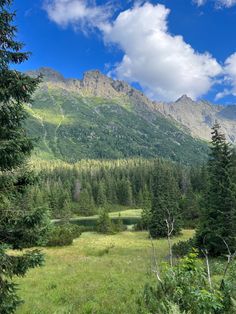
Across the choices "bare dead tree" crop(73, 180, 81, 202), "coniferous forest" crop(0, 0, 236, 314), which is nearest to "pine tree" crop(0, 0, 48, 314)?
"coniferous forest" crop(0, 0, 236, 314)

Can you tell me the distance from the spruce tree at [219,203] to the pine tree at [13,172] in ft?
79.0

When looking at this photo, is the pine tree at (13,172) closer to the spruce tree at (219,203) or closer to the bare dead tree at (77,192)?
the spruce tree at (219,203)

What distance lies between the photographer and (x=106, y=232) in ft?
214

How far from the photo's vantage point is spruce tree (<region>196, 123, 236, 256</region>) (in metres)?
31.3

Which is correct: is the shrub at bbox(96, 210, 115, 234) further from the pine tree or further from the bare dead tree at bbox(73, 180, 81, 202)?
the bare dead tree at bbox(73, 180, 81, 202)

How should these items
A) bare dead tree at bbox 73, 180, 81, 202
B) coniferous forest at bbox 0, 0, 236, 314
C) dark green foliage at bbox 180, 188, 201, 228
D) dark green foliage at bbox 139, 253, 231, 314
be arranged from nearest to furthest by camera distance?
dark green foliage at bbox 139, 253, 231, 314
coniferous forest at bbox 0, 0, 236, 314
dark green foliage at bbox 180, 188, 201, 228
bare dead tree at bbox 73, 180, 81, 202

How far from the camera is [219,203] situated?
3256 cm

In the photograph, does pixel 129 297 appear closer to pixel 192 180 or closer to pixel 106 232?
pixel 106 232

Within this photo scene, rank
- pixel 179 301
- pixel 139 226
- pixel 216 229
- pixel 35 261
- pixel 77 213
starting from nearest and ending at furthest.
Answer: pixel 179 301, pixel 35 261, pixel 216 229, pixel 139 226, pixel 77 213

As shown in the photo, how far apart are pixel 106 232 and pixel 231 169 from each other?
37.8 metres

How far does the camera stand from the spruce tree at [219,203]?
103 feet

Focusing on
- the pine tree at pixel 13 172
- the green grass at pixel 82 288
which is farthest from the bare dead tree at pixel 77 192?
the pine tree at pixel 13 172

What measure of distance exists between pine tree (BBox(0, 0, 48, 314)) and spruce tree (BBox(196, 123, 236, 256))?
948 inches

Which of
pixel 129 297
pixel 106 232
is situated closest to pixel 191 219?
pixel 106 232
